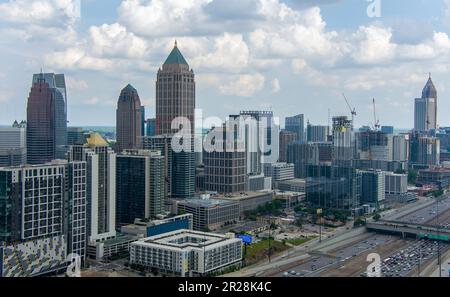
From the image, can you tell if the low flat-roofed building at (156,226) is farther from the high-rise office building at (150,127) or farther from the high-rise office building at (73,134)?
the high-rise office building at (150,127)

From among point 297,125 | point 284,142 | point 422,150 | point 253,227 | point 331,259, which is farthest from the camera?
point 422,150

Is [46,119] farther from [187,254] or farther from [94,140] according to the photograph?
[187,254]

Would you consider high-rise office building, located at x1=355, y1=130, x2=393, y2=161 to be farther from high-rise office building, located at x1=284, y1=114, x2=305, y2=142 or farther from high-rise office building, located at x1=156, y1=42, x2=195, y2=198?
high-rise office building, located at x1=156, y1=42, x2=195, y2=198

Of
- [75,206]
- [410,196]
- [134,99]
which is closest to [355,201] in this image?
[410,196]

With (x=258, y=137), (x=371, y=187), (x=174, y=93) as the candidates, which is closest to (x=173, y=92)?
(x=174, y=93)

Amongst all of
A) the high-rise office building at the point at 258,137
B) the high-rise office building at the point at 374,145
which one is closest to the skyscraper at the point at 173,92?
the high-rise office building at the point at 258,137

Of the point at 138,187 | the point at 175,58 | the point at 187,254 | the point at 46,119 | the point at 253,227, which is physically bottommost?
the point at 253,227
